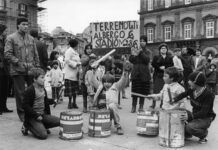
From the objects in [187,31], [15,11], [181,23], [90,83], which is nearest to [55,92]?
[90,83]

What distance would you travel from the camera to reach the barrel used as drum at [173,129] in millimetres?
4348

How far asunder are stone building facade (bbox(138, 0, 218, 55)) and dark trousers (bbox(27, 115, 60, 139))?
104ft

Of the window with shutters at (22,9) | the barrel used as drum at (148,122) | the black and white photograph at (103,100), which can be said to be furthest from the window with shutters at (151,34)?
the barrel used as drum at (148,122)

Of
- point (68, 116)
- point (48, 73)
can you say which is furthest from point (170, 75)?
point (48, 73)

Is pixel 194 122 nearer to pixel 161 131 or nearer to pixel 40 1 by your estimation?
pixel 161 131

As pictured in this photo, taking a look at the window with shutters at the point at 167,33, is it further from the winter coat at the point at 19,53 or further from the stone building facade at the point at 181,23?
Result: the winter coat at the point at 19,53

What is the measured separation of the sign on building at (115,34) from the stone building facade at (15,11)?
33733mm

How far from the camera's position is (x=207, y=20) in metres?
37.3

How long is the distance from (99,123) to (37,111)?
113 cm

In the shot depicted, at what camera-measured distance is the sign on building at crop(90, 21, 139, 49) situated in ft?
23.4

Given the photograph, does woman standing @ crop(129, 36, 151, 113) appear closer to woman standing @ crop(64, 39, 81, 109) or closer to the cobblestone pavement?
woman standing @ crop(64, 39, 81, 109)

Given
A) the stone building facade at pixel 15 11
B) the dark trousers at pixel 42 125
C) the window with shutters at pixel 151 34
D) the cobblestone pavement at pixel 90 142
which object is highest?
the stone building facade at pixel 15 11

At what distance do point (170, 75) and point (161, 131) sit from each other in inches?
40.2

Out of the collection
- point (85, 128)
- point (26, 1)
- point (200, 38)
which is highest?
point (26, 1)
